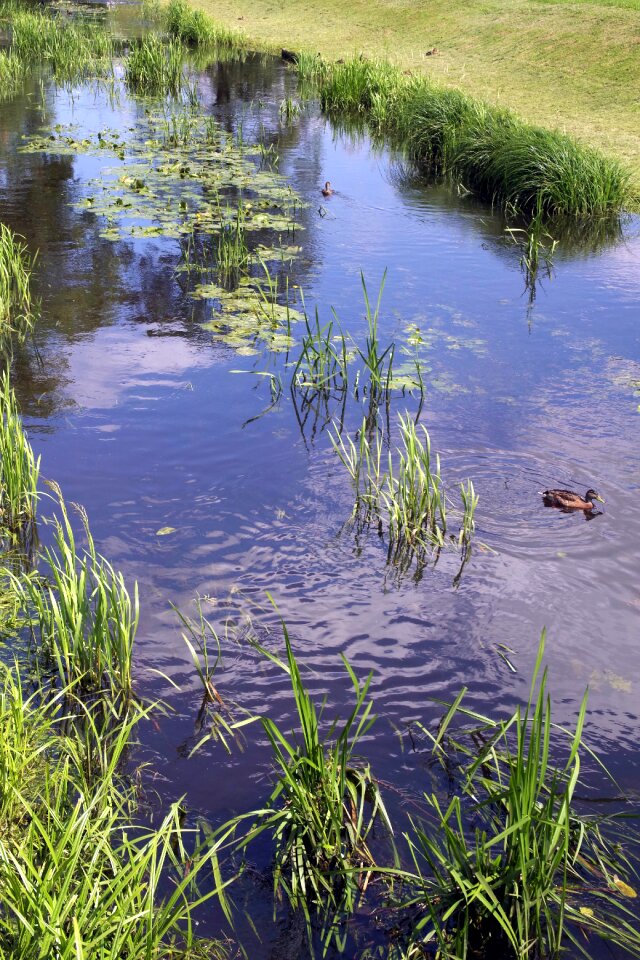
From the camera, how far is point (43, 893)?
2.43 metres

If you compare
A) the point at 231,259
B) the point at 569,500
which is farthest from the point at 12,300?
the point at 569,500

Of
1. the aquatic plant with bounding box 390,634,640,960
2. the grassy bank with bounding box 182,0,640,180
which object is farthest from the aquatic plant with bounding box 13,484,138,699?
the grassy bank with bounding box 182,0,640,180

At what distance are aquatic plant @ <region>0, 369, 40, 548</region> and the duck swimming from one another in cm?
288

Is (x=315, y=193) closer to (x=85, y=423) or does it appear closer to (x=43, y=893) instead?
(x=85, y=423)

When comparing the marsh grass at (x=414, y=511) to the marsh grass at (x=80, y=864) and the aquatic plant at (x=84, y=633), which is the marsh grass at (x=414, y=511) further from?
the marsh grass at (x=80, y=864)

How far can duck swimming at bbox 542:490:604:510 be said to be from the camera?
5.43m

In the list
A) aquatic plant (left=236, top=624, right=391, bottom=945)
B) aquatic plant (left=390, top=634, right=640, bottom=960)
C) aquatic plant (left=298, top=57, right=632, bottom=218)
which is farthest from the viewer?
aquatic plant (left=298, top=57, right=632, bottom=218)

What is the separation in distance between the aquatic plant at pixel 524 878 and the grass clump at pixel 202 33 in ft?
78.4

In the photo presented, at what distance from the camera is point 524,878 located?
2805 mm

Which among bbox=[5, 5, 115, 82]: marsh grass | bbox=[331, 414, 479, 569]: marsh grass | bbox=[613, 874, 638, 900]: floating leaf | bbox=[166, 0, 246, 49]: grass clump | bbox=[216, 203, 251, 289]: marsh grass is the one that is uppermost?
bbox=[166, 0, 246, 49]: grass clump

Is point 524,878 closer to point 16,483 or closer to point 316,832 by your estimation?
point 316,832

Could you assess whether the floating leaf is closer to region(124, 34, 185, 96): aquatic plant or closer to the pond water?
the pond water

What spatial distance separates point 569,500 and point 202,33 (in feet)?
73.1

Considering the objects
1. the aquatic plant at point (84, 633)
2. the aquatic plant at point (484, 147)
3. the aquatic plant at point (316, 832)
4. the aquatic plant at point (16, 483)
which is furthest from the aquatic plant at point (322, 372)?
the aquatic plant at point (484, 147)
